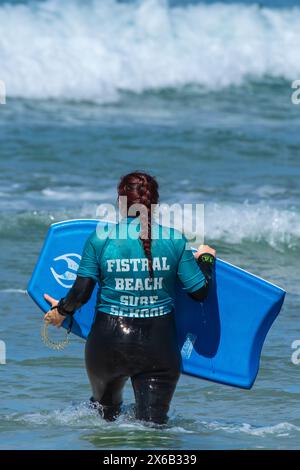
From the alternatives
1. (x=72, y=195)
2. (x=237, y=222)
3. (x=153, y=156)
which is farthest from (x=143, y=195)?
(x=153, y=156)

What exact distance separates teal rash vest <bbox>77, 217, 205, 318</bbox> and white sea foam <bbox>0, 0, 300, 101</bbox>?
34.5 feet

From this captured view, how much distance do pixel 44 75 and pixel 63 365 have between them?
9631 mm

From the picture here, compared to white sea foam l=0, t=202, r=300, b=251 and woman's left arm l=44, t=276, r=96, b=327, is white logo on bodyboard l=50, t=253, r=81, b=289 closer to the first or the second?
woman's left arm l=44, t=276, r=96, b=327

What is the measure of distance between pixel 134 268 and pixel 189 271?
0.24 m

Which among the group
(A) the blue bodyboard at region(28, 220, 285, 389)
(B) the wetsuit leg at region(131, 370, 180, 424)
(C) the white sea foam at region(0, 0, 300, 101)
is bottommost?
(B) the wetsuit leg at region(131, 370, 180, 424)

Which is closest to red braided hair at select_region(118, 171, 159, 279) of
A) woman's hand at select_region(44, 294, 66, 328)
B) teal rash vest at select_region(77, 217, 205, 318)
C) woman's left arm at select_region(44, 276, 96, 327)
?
teal rash vest at select_region(77, 217, 205, 318)

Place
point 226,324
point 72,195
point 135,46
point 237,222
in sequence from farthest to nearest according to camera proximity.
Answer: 1. point 135,46
2. point 72,195
3. point 237,222
4. point 226,324

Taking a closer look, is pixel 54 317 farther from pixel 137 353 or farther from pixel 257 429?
pixel 257 429

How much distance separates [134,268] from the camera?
188 inches

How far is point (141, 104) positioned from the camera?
15.2m

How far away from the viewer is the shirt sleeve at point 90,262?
4789mm

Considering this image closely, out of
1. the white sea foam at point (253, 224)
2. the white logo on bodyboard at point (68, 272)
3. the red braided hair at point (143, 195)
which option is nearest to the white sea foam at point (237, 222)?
the white sea foam at point (253, 224)

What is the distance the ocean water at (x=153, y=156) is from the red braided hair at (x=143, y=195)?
2.82 ft

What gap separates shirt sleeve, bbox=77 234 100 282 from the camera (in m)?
4.79
